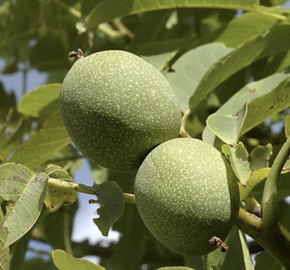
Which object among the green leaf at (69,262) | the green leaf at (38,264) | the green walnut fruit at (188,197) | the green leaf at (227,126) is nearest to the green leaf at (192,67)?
the green leaf at (227,126)

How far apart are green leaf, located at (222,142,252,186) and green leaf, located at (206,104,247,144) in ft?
0.11

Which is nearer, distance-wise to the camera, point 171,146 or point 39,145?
point 171,146

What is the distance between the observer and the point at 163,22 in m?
2.29

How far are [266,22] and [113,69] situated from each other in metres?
0.79

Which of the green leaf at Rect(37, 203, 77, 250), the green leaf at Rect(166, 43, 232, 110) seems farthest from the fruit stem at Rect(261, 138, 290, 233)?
the green leaf at Rect(37, 203, 77, 250)

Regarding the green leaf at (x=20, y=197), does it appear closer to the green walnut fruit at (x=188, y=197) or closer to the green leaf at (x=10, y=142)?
the green walnut fruit at (x=188, y=197)

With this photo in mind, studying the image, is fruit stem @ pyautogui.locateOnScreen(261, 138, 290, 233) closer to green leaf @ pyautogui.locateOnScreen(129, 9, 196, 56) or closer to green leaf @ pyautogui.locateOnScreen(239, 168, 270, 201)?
green leaf @ pyautogui.locateOnScreen(239, 168, 270, 201)

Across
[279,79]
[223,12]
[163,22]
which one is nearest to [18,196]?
[279,79]

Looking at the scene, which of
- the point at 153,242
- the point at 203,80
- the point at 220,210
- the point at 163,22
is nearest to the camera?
the point at 220,210

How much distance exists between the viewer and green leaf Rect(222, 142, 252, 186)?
1.25m

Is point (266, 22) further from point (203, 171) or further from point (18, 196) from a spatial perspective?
point (18, 196)

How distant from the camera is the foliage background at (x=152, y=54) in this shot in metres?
1.75

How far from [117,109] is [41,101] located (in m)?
0.67

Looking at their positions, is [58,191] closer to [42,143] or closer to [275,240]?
[42,143]
